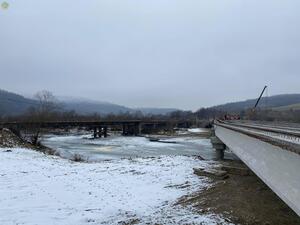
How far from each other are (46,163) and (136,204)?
13132 millimetres

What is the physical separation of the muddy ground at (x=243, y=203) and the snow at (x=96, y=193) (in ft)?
2.16

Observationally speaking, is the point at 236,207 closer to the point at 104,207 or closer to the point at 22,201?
the point at 104,207

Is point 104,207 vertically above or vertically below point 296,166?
below

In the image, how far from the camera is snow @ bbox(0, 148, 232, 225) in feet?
45.2

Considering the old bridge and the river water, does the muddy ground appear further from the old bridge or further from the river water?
the old bridge

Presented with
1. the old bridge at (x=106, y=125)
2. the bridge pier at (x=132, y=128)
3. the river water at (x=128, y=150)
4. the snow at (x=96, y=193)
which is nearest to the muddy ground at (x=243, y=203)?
the snow at (x=96, y=193)

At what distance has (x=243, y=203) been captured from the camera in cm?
1529

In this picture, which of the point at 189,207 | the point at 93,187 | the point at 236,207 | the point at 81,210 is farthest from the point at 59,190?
the point at 236,207

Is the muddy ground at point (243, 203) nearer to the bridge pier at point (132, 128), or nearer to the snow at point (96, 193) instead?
the snow at point (96, 193)

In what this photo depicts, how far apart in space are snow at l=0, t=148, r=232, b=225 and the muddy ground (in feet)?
2.16

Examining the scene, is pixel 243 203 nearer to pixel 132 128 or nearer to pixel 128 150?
pixel 128 150

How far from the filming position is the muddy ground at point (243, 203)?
42.3 feet

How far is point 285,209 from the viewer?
13.9m

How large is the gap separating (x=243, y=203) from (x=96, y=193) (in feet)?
20.4
